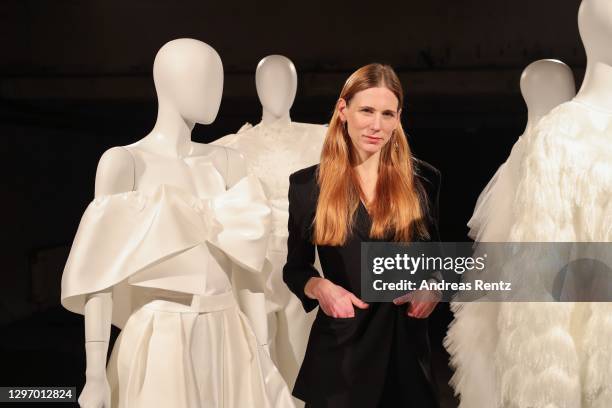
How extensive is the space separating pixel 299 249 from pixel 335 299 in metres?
0.18

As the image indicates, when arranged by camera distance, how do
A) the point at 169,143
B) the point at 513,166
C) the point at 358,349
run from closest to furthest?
the point at 358,349, the point at 169,143, the point at 513,166

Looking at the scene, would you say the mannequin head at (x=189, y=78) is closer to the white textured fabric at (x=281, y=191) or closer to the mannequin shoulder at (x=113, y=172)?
the mannequin shoulder at (x=113, y=172)

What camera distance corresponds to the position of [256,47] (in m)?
3.51

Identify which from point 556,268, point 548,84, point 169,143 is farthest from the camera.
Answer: point 548,84

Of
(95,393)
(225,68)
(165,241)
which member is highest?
(225,68)

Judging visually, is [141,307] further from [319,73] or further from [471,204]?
[471,204]

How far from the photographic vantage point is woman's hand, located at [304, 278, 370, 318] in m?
1.99

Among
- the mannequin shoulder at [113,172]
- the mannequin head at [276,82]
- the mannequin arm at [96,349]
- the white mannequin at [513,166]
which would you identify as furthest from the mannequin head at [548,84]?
the mannequin arm at [96,349]

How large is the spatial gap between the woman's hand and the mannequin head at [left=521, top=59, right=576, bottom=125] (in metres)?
1.29

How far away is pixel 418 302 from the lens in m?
2.01

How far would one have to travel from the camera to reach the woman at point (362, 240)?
200cm

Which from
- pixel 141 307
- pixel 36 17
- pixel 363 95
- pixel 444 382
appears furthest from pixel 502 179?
pixel 36 17

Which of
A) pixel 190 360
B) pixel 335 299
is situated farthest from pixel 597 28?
pixel 190 360

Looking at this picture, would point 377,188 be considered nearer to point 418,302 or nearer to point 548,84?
point 418,302
